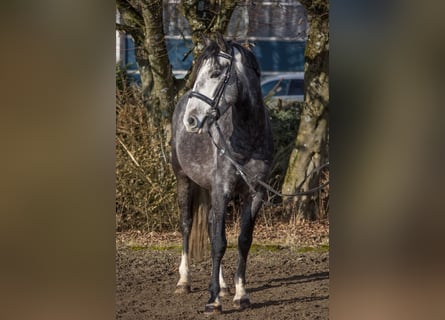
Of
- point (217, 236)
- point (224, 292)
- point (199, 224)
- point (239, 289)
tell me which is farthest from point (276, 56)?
point (217, 236)

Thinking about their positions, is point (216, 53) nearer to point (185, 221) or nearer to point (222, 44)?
point (222, 44)

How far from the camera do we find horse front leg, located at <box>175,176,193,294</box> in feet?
19.8

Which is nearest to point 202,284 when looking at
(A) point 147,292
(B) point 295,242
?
(A) point 147,292

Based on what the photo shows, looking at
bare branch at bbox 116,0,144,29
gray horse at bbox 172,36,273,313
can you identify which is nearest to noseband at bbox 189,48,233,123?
gray horse at bbox 172,36,273,313

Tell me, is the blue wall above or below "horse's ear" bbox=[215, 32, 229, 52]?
below

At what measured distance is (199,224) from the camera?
238 inches

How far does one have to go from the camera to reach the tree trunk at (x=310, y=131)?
7.89m

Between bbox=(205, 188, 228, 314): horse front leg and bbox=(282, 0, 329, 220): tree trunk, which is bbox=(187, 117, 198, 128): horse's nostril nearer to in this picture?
bbox=(205, 188, 228, 314): horse front leg

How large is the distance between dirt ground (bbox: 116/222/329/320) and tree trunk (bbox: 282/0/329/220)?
19.4 inches

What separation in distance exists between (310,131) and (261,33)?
2.85m

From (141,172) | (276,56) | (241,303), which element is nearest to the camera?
(241,303)
